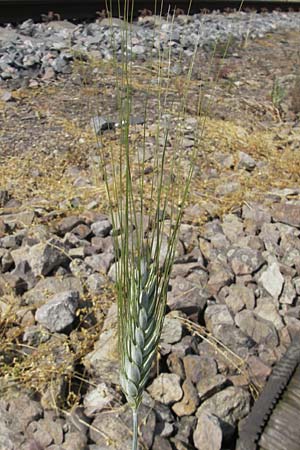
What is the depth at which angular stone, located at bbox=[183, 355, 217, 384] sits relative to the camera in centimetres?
244

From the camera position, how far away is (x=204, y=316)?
2812 millimetres

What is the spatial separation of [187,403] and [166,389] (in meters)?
0.10

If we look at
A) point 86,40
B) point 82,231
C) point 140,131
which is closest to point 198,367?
point 82,231

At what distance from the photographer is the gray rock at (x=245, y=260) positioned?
10.3 ft

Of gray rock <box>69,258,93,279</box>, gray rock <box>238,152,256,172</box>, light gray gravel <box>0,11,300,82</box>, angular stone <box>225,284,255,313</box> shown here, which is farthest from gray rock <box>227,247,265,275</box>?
light gray gravel <box>0,11,300,82</box>

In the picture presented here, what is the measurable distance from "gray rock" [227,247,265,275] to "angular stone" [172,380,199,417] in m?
0.91

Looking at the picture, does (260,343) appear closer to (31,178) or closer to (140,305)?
(140,305)

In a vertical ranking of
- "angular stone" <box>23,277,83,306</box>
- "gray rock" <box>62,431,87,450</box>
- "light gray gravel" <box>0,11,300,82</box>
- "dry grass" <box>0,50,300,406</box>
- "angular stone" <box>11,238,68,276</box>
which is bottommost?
"light gray gravel" <box>0,11,300,82</box>

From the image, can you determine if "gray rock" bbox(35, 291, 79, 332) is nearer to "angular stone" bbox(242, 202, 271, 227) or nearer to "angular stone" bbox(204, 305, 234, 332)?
"angular stone" bbox(204, 305, 234, 332)

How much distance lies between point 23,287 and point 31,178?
1.23 metres

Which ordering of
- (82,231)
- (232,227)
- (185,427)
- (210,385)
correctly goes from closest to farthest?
(185,427) → (210,385) → (82,231) → (232,227)

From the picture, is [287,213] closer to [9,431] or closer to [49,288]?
[49,288]

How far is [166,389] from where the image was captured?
2.36 m

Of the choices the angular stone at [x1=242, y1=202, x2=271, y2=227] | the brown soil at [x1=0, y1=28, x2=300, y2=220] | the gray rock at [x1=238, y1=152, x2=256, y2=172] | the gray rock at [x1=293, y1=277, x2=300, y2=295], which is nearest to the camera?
the gray rock at [x1=293, y1=277, x2=300, y2=295]
